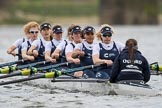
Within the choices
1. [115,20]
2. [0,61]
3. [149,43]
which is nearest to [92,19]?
[115,20]

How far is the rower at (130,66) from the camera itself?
13219 mm

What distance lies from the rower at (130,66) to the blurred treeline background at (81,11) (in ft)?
117

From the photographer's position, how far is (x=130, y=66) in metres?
13.3

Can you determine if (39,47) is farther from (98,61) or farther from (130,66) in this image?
(130,66)

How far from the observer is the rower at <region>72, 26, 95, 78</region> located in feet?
49.6

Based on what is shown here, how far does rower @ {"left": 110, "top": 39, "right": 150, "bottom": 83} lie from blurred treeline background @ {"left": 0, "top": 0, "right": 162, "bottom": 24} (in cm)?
3562

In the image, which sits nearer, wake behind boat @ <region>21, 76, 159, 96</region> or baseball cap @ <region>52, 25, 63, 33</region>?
wake behind boat @ <region>21, 76, 159, 96</region>

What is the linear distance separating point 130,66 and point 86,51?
2.38m

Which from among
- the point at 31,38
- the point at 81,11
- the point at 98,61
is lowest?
the point at 98,61

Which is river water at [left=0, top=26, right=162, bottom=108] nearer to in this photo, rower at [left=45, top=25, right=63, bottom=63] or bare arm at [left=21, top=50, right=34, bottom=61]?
rower at [left=45, top=25, right=63, bottom=63]

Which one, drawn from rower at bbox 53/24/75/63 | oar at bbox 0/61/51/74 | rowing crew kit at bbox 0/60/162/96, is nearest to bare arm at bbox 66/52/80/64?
rowing crew kit at bbox 0/60/162/96

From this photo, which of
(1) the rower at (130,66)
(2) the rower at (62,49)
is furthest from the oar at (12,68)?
(1) the rower at (130,66)

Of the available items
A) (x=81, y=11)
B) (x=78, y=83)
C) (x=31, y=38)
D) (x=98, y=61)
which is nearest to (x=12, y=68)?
(x=31, y=38)

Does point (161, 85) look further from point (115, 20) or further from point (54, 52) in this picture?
point (115, 20)
